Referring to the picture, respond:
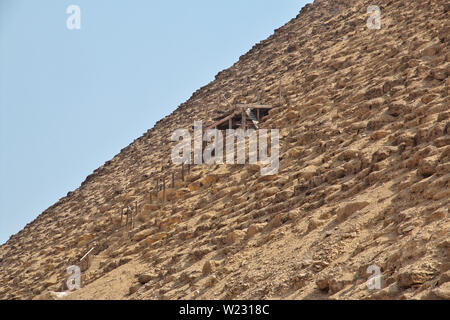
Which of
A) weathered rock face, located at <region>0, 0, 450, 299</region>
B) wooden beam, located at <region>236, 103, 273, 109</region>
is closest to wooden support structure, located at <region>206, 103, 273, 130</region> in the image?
wooden beam, located at <region>236, 103, 273, 109</region>

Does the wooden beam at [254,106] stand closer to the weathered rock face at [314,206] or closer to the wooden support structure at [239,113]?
the wooden support structure at [239,113]

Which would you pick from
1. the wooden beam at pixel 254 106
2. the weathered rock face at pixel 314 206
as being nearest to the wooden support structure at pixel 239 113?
the wooden beam at pixel 254 106

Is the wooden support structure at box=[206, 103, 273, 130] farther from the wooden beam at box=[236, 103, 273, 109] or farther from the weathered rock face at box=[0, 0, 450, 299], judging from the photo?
the weathered rock face at box=[0, 0, 450, 299]

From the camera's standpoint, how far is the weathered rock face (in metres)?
10.2

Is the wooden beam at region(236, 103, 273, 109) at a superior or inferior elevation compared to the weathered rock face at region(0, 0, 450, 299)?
superior

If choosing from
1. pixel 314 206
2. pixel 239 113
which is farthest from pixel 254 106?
pixel 314 206

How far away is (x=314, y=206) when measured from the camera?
42.7ft

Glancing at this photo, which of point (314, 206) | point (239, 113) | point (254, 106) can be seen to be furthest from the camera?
point (239, 113)

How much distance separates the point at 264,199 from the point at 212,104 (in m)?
19.5

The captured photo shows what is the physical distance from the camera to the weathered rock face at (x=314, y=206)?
402 inches

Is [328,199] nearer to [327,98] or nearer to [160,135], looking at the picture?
[327,98]

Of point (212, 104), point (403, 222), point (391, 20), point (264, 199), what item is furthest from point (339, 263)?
point (212, 104)

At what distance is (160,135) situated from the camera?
3512 cm

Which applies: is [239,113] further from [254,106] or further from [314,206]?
[314,206]
